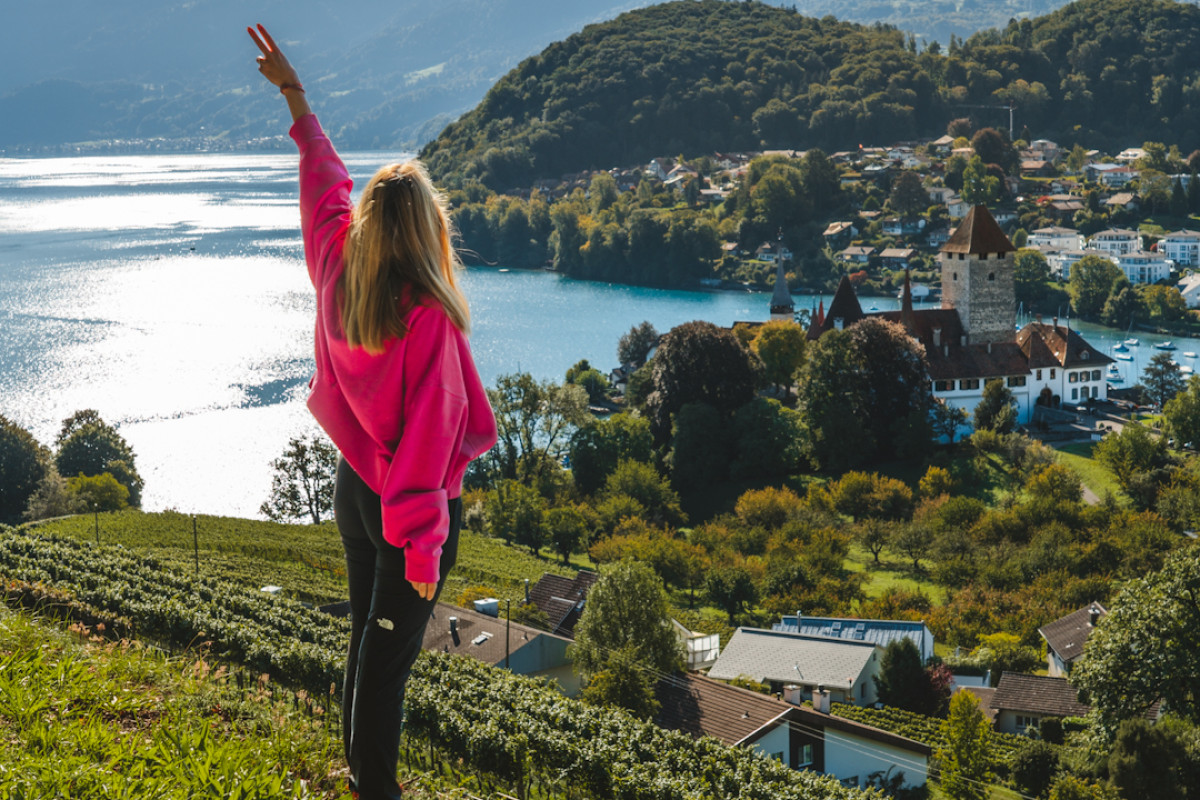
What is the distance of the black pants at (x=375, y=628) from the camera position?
7.47ft

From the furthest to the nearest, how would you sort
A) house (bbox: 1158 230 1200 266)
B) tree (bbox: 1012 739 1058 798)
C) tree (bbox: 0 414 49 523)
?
house (bbox: 1158 230 1200 266)
tree (bbox: 0 414 49 523)
tree (bbox: 1012 739 1058 798)

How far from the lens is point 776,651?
18.6 m

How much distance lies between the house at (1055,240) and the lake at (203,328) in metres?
13.3

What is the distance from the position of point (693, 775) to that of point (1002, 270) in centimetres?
3125

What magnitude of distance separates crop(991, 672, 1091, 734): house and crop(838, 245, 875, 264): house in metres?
55.0

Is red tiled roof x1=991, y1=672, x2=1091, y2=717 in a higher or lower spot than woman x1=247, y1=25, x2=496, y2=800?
lower

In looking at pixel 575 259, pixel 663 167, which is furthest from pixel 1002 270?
pixel 663 167

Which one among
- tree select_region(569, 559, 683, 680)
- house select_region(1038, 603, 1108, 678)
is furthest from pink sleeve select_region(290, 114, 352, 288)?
house select_region(1038, 603, 1108, 678)

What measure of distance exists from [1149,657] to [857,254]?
5803 cm

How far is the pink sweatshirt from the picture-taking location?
2.12 meters

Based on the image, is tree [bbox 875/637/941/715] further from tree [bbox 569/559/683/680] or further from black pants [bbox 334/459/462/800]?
black pants [bbox 334/459/462/800]

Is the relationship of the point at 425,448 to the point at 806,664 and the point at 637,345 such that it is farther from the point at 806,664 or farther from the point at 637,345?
the point at 637,345

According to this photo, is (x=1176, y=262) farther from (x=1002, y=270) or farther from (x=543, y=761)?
(x=543, y=761)

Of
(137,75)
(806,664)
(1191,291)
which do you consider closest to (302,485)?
(806,664)
